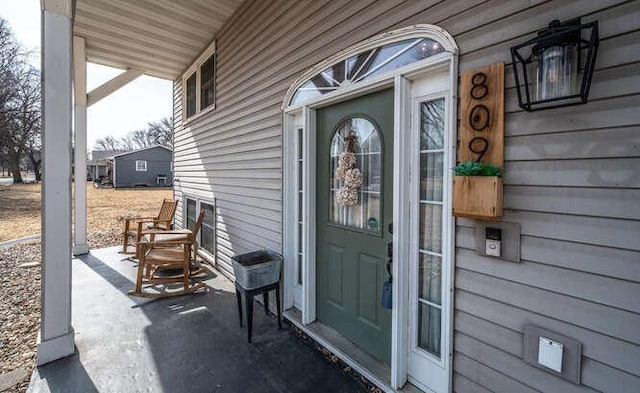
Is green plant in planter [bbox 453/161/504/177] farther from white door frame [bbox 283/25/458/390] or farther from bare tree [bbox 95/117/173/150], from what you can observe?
bare tree [bbox 95/117/173/150]

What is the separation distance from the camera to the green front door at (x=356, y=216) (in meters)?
2.10

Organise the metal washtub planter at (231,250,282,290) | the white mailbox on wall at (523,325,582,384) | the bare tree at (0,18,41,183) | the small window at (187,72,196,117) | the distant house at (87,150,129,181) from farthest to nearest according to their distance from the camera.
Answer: the distant house at (87,150,129,181) → the bare tree at (0,18,41,183) → the small window at (187,72,196,117) → the metal washtub planter at (231,250,282,290) → the white mailbox on wall at (523,325,582,384)

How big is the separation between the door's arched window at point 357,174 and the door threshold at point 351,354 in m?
0.93

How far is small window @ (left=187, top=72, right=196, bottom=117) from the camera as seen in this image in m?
5.52

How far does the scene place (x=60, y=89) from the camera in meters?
2.23

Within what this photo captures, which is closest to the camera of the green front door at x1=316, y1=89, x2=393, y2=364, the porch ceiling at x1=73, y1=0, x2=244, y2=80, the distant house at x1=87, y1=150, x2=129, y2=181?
the green front door at x1=316, y1=89, x2=393, y2=364

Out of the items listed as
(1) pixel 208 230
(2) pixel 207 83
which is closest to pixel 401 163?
Result: (1) pixel 208 230

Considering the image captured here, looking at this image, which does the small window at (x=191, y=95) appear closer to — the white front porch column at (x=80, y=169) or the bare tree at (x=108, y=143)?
the white front porch column at (x=80, y=169)

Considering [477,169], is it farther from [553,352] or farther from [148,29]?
[148,29]

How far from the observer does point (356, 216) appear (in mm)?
2340

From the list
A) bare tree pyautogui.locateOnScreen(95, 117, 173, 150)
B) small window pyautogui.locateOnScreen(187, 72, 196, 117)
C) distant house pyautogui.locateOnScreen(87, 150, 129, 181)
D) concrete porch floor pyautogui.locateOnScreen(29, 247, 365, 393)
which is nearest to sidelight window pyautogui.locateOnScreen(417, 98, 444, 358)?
concrete porch floor pyautogui.locateOnScreen(29, 247, 365, 393)

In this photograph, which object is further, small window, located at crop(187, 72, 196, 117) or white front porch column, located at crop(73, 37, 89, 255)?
small window, located at crop(187, 72, 196, 117)

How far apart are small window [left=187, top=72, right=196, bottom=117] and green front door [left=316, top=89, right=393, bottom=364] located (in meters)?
3.83

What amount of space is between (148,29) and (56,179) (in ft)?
9.90
